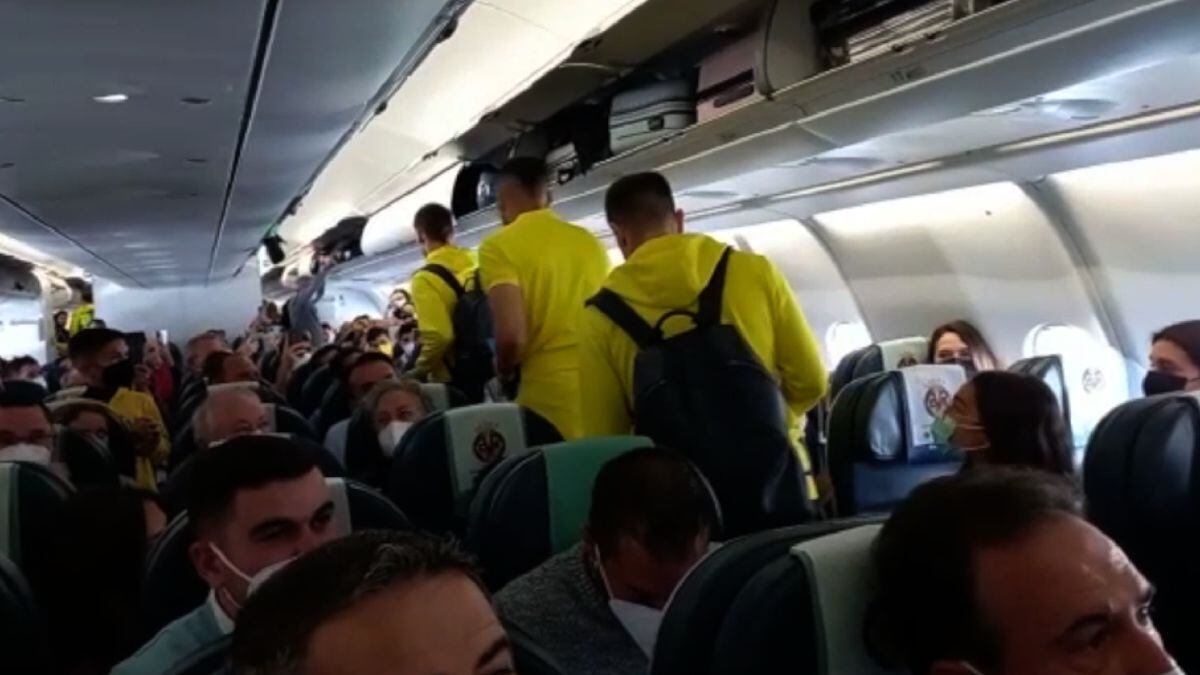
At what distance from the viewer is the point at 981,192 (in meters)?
7.64

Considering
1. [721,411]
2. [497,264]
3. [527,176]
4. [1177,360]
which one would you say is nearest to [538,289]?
[497,264]

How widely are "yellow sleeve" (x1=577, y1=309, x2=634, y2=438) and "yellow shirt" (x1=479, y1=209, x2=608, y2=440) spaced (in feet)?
3.44

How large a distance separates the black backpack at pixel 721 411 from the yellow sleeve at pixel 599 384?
0.19m

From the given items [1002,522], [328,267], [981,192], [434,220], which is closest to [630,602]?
[1002,522]

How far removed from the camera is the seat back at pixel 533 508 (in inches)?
142

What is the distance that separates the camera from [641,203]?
14.5ft

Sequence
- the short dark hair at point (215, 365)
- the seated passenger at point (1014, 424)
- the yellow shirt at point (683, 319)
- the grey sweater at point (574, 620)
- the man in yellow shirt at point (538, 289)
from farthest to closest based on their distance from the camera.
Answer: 1. the short dark hair at point (215, 365)
2. the man in yellow shirt at point (538, 289)
3. the yellow shirt at point (683, 319)
4. the seated passenger at point (1014, 424)
5. the grey sweater at point (574, 620)

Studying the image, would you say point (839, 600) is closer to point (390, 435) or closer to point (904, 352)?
point (390, 435)

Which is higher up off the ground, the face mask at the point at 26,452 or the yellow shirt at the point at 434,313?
the yellow shirt at the point at 434,313

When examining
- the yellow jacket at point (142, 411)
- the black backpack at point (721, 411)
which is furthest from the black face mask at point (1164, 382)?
the yellow jacket at point (142, 411)

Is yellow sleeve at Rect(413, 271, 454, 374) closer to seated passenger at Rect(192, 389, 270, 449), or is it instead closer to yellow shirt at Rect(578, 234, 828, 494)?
seated passenger at Rect(192, 389, 270, 449)

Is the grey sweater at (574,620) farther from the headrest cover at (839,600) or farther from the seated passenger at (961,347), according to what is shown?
the seated passenger at (961,347)

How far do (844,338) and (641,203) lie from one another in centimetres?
616

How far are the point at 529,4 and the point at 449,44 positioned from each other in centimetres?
104
